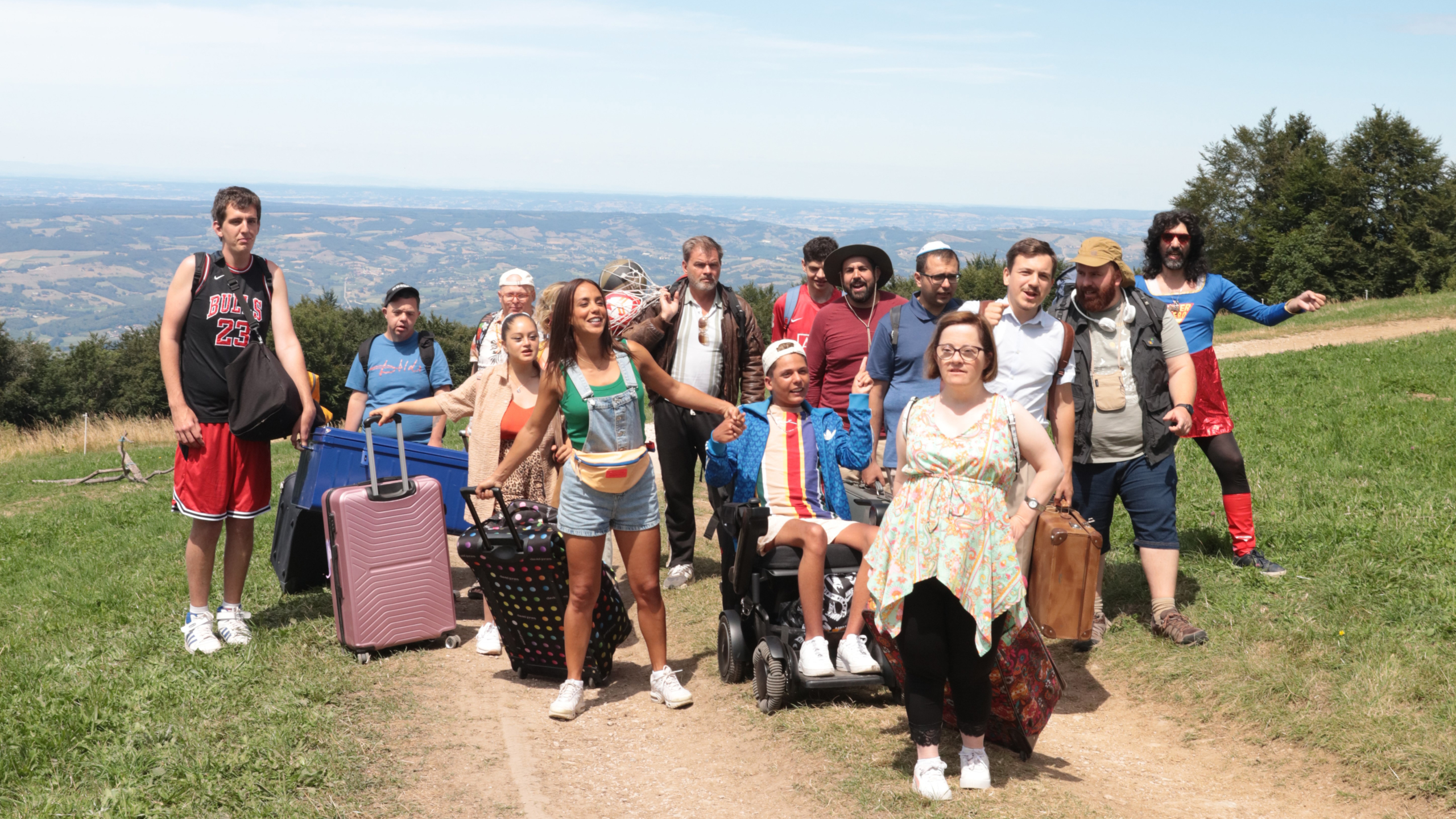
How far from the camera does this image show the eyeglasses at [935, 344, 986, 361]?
3811 millimetres

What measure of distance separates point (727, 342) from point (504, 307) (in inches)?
66.0

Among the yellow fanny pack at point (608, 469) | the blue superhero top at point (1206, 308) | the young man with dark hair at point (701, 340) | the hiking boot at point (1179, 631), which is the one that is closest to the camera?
the yellow fanny pack at point (608, 469)

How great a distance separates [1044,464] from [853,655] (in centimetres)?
144

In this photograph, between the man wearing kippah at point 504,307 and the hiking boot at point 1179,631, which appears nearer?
the hiking boot at point 1179,631

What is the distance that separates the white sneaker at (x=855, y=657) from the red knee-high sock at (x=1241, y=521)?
Result: 2895mm

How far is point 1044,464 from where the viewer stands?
3.85 m

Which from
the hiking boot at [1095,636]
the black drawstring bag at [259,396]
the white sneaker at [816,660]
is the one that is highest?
the black drawstring bag at [259,396]

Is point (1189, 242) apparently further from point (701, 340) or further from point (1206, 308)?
point (701, 340)

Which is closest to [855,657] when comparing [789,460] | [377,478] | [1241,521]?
[789,460]

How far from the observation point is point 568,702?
5.06 m

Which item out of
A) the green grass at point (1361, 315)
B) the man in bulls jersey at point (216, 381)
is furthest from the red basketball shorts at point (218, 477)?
the green grass at point (1361, 315)

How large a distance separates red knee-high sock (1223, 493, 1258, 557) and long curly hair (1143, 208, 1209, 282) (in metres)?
1.36

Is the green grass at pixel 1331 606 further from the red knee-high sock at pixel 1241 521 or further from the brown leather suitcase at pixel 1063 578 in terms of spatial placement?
the brown leather suitcase at pixel 1063 578

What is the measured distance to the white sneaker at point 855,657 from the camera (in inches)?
188
